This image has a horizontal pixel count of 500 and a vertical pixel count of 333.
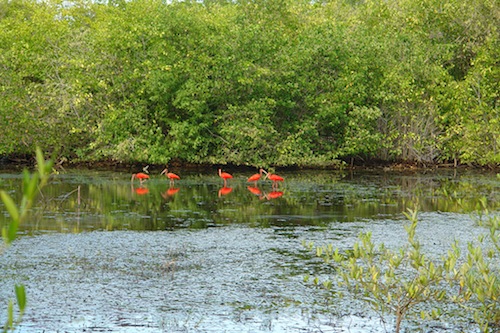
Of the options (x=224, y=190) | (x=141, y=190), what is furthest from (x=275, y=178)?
(x=141, y=190)

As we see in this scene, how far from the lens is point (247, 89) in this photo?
2789 centimetres

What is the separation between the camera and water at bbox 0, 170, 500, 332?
27.5 feet

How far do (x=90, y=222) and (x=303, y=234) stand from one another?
424 cm

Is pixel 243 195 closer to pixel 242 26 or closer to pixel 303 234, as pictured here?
pixel 303 234

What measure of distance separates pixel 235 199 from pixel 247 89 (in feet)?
30.1

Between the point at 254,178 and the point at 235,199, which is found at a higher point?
the point at 254,178

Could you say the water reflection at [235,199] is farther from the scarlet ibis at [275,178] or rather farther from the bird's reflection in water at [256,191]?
the scarlet ibis at [275,178]

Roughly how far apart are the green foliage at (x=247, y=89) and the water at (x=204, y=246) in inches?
147

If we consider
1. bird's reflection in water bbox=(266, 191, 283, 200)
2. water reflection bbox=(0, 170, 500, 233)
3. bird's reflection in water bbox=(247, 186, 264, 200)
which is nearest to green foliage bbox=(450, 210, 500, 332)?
water reflection bbox=(0, 170, 500, 233)

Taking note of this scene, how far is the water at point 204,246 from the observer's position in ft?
27.5

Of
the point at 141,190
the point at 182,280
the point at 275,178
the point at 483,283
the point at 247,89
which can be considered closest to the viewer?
the point at 483,283

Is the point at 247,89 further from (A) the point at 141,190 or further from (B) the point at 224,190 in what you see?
(A) the point at 141,190

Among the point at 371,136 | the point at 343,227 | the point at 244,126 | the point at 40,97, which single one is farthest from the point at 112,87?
the point at 343,227

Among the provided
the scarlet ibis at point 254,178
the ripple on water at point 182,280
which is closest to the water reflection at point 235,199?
the scarlet ibis at point 254,178
